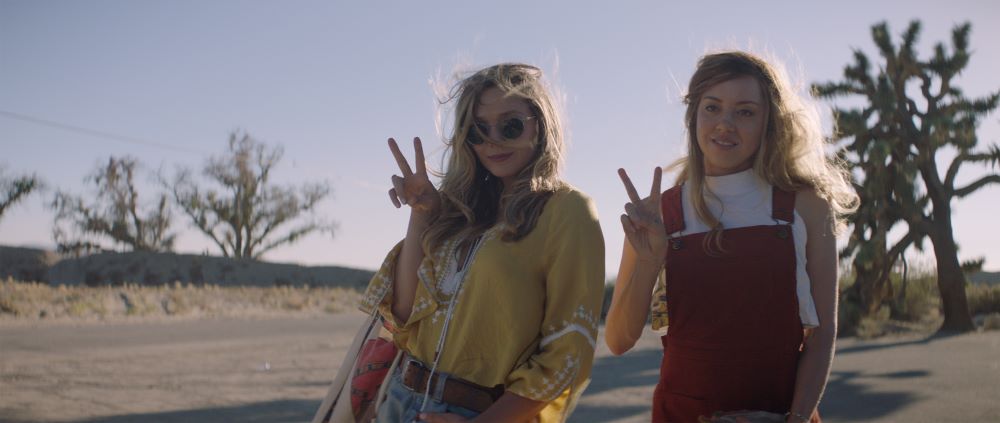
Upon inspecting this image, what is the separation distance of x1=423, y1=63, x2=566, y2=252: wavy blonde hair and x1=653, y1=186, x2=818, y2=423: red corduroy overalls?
1.53 feet

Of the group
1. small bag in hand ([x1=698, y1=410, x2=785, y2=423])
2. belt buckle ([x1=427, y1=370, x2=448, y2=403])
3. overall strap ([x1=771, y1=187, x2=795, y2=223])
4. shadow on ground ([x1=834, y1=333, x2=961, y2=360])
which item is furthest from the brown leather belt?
shadow on ground ([x1=834, y1=333, x2=961, y2=360])

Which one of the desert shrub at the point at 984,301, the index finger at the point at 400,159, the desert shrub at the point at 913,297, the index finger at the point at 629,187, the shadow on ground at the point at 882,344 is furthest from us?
the desert shrub at the point at 984,301

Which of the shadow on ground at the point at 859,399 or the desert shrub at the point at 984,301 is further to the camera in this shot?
the desert shrub at the point at 984,301

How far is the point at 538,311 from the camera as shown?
2.29 m

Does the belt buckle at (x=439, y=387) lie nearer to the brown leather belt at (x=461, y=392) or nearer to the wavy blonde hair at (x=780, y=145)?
the brown leather belt at (x=461, y=392)

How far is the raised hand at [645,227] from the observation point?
7.67 feet

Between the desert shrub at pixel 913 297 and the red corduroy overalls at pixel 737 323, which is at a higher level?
the red corduroy overalls at pixel 737 323

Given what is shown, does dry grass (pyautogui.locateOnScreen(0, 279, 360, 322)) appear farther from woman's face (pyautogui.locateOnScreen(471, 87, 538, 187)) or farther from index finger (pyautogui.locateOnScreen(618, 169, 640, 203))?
index finger (pyautogui.locateOnScreen(618, 169, 640, 203))

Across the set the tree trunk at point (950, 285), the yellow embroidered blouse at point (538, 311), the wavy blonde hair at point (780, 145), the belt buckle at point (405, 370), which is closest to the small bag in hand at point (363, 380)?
the belt buckle at point (405, 370)

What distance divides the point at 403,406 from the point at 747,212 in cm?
108

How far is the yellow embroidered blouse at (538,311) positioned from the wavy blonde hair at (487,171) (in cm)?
12

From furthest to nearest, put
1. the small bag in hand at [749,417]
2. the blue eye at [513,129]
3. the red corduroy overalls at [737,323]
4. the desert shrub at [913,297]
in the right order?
the desert shrub at [913,297] < the blue eye at [513,129] < the red corduroy overalls at [737,323] < the small bag in hand at [749,417]

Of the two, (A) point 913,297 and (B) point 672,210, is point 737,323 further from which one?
(A) point 913,297

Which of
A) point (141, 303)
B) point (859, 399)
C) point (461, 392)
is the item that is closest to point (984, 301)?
point (859, 399)
